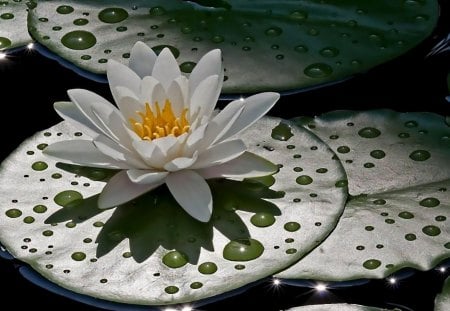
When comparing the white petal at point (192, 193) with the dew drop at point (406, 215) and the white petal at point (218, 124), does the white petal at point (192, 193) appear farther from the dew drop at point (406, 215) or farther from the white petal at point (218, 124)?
the dew drop at point (406, 215)

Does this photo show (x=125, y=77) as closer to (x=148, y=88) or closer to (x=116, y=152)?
(x=148, y=88)

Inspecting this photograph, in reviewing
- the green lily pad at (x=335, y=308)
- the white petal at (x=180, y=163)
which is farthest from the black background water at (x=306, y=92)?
the green lily pad at (x=335, y=308)

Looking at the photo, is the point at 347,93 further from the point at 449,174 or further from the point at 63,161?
the point at 63,161

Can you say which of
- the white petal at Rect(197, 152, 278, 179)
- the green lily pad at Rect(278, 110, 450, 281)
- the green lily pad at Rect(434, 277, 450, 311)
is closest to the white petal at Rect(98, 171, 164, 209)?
the white petal at Rect(197, 152, 278, 179)

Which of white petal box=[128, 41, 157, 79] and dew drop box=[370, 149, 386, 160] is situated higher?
white petal box=[128, 41, 157, 79]

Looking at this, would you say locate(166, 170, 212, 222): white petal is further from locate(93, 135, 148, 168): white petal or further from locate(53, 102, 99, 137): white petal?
locate(53, 102, 99, 137): white petal

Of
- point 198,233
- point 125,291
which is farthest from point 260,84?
point 125,291

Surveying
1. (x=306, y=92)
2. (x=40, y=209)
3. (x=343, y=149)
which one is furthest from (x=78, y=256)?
(x=306, y=92)
